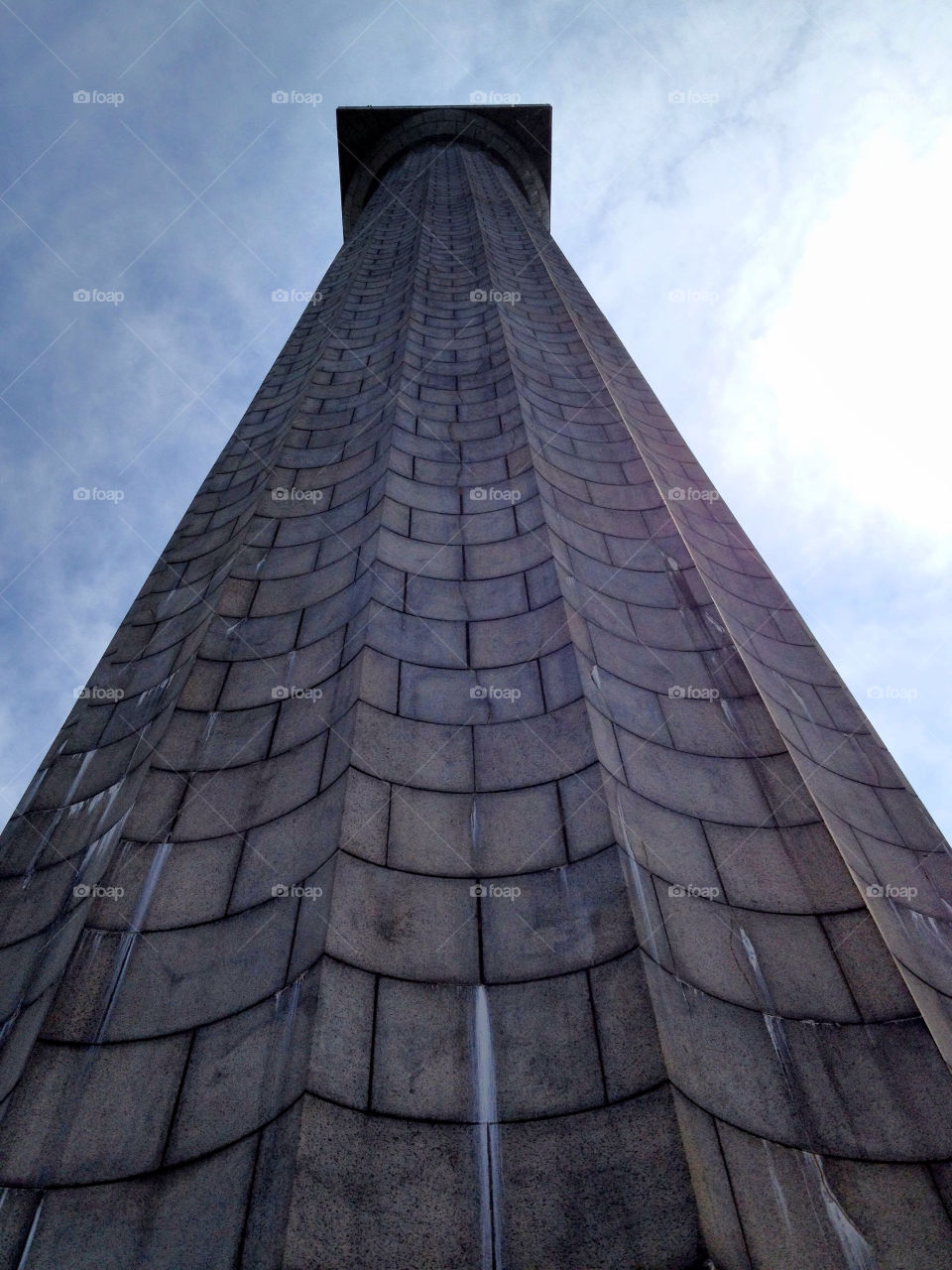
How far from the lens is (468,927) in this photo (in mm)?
4973

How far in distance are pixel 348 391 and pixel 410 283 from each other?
5854mm

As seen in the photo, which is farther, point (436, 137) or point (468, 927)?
point (436, 137)

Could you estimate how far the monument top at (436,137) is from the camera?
36688 millimetres

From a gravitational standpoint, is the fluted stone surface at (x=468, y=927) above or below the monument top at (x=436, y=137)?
below

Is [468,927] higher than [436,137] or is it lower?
lower

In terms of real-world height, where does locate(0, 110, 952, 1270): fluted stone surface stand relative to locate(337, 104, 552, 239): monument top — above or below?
below

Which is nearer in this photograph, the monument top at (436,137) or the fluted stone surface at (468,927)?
the fluted stone surface at (468,927)

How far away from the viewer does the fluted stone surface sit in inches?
148

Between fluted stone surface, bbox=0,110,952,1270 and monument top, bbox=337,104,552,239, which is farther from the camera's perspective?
monument top, bbox=337,104,552,239

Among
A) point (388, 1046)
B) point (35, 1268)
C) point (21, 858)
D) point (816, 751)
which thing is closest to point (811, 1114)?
point (388, 1046)

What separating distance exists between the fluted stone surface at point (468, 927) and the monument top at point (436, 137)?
31502 mm

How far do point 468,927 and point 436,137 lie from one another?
37965mm

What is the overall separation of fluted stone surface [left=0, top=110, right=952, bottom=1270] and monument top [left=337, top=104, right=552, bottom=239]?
103 feet

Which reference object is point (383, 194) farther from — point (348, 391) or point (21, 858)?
point (21, 858)
